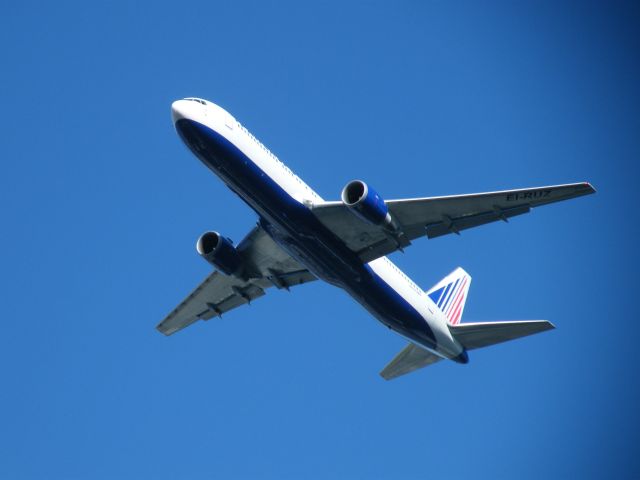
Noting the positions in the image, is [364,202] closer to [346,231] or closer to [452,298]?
[346,231]

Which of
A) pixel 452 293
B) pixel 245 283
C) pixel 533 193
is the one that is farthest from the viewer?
pixel 452 293

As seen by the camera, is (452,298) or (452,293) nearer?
(452,298)

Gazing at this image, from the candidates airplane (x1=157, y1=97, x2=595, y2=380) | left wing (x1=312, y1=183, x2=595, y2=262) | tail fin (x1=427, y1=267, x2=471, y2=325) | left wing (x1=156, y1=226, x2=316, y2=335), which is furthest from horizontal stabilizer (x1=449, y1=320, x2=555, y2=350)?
left wing (x1=156, y1=226, x2=316, y2=335)

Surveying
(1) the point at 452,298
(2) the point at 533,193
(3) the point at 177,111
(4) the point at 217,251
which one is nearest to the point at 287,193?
(3) the point at 177,111

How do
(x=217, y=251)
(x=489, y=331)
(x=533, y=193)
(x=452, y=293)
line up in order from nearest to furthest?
(x=533, y=193), (x=217, y=251), (x=489, y=331), (x=452, y=293)

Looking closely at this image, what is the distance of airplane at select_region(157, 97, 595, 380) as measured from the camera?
26922 millimetres

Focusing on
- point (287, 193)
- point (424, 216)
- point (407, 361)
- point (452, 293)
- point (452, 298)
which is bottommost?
point (407, 361)

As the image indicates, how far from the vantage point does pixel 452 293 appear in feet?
127

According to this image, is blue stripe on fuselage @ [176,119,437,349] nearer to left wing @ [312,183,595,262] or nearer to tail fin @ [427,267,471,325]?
left wing @ [312,183,595,262]

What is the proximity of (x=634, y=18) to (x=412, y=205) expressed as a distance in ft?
261

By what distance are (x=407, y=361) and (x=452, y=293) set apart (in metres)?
5.00

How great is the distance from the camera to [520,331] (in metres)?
32.0

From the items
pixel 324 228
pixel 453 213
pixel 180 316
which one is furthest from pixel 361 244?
pixel 180 316

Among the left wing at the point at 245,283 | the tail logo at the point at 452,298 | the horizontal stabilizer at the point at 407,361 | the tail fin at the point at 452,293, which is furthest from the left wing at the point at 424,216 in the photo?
the tail logo at the point at 452,298
